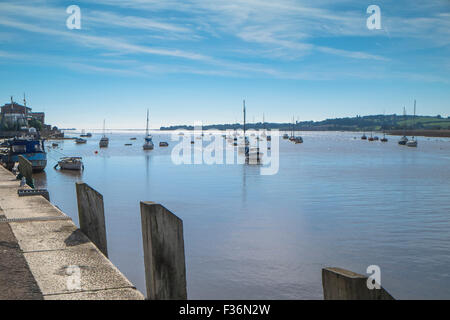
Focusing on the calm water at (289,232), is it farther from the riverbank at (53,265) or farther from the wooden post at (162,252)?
the wooden post at (162,252)

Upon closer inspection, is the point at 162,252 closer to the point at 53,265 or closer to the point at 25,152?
the point at 53,265

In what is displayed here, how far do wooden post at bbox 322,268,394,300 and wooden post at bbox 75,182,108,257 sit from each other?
4.98 m

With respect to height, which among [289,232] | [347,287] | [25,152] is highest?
[347,287]

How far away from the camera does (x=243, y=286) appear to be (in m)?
14.1

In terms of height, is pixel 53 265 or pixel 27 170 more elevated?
pixel 27 170

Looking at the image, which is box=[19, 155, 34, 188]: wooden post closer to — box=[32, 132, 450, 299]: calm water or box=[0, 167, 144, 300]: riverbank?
box=[32, 132, 450, 299]: calm water

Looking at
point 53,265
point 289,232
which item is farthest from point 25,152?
point 53,265

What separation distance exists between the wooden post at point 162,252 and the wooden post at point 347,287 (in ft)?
6.68

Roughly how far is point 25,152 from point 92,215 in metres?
45.1

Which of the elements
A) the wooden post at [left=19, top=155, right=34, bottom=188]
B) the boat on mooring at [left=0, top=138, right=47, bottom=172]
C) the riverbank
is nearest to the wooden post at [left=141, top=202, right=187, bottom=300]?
the riverbank

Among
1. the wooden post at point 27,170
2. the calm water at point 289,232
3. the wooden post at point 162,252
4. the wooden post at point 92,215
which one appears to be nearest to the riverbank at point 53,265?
the wooden post at point 92,215

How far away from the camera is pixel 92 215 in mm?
7504
